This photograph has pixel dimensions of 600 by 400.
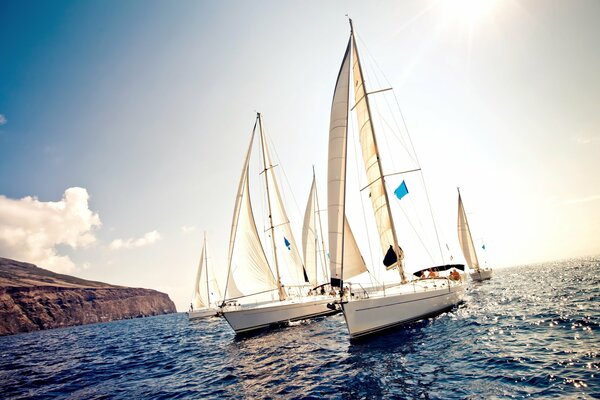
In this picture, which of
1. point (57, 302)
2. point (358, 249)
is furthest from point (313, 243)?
point (57, 302)

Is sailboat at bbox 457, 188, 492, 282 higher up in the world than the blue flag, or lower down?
lower down

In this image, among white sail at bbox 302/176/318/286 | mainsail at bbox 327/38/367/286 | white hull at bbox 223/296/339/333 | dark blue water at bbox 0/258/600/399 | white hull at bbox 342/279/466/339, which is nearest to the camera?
dark blue water at bbox 0/258/600/399

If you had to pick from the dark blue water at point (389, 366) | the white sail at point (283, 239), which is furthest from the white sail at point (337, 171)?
the white sail at point (283, 239)

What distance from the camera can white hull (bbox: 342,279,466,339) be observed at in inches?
498

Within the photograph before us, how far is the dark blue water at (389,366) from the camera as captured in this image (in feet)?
23.7

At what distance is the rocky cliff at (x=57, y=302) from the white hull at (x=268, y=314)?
112390 mm

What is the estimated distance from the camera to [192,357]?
15797mm

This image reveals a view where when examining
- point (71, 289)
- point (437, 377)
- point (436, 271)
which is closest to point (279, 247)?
point (436, 271)

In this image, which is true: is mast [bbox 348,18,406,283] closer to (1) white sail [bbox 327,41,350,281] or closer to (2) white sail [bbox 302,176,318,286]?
(1) white sail [bbox 327,41,350,281]

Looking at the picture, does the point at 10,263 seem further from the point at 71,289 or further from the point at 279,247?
the point at 279,247

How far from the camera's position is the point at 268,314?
19469mm

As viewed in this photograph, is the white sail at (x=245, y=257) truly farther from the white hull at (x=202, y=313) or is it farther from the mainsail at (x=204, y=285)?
the mainsail at (x=204, y=285)

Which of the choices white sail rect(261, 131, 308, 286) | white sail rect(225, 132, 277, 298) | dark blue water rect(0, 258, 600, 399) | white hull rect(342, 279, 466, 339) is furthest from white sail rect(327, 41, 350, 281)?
white sail rect(261, 131, 308, 286)

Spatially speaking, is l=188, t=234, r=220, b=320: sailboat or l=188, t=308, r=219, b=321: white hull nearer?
l=188, t=308, r=219, b=321: white hull
